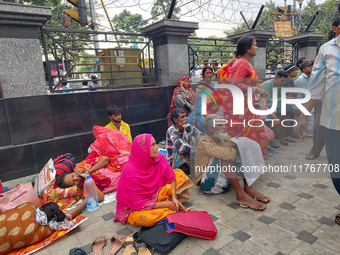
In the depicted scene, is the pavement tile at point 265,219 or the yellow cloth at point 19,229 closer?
the yellow cloth at point 19,229

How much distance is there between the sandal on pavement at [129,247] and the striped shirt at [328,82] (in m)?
2.18

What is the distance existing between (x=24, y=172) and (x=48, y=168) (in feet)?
5.36

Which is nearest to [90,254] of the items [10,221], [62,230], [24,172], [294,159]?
[62,230]

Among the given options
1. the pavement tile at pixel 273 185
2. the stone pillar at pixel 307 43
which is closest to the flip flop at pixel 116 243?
the pavement tile at pixel 273 185

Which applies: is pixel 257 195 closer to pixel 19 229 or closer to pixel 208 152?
pixel 208 152

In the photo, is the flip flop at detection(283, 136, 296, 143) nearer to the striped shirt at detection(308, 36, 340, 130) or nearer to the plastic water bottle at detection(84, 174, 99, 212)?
the striped shirt at detection(308, 36, 340, 130)

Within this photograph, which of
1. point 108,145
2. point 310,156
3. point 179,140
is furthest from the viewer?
point 310,156

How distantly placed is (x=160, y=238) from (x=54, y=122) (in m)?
3.48

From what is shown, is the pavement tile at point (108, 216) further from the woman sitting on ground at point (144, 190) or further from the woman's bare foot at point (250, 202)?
the woman's bare foot at point (250, 202)

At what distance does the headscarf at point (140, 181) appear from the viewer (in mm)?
2658

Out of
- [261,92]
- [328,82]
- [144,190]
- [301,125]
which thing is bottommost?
[144,190]

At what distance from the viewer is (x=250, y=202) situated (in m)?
2.98

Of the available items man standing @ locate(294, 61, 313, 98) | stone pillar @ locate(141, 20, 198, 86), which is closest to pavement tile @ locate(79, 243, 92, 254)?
stone pillar @ locate(141, 20, 198, 86)

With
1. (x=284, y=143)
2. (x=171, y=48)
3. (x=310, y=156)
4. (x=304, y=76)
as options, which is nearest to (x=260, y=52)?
(x=304, y=76)
